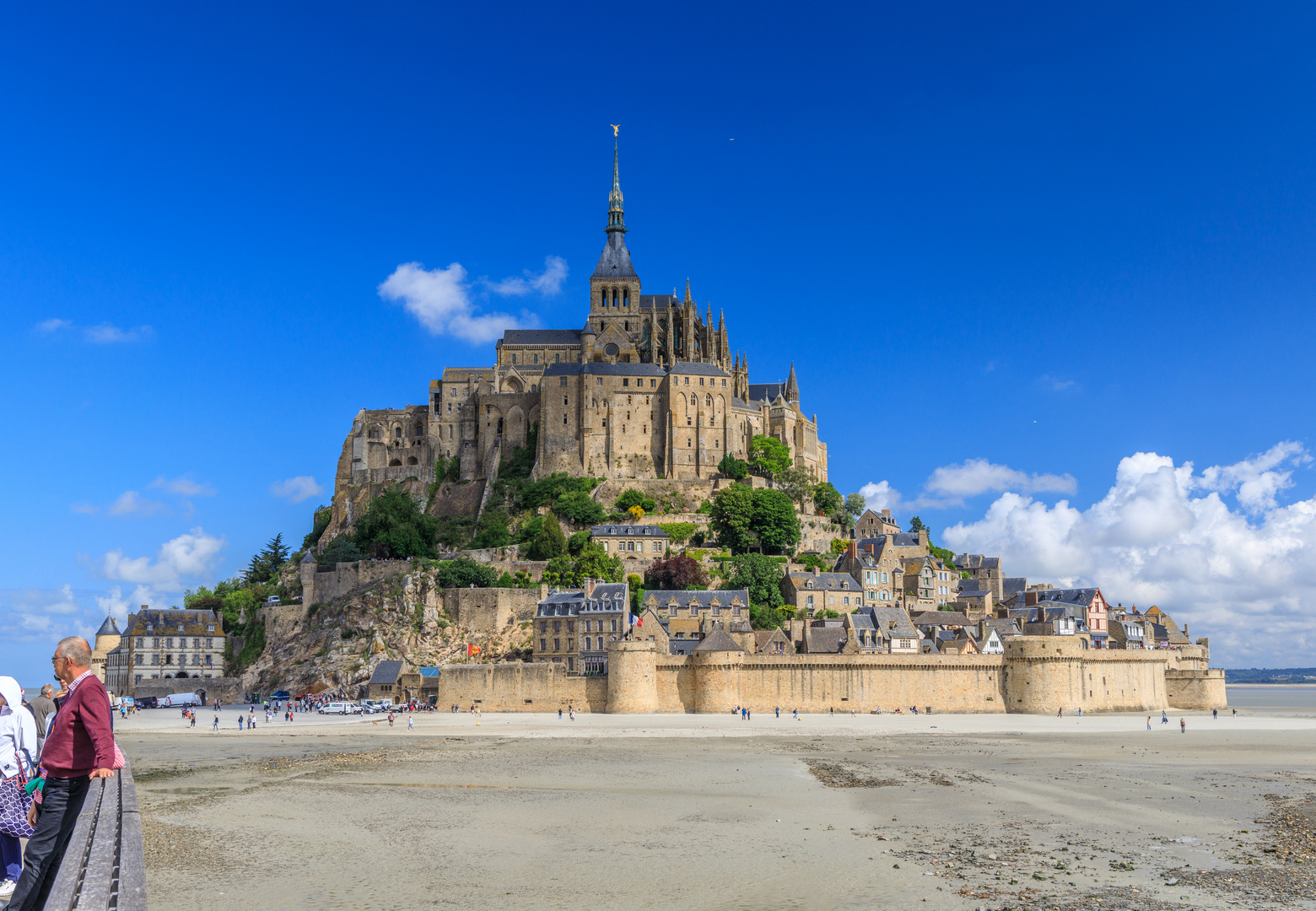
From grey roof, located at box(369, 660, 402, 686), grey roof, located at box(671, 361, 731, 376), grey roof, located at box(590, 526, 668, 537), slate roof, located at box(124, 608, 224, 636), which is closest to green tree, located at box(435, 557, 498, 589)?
grey roof, located at box(369, 660, 402, 686)

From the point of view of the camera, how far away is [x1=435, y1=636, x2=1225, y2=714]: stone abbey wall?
5459cm

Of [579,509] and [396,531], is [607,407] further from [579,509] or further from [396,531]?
[396,531]

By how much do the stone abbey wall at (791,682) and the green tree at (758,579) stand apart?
37.7 ft

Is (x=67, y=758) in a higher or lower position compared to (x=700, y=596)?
lower

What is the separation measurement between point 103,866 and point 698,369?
7853 cm

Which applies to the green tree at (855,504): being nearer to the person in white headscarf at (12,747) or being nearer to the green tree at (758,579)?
the green tree at (758,579)

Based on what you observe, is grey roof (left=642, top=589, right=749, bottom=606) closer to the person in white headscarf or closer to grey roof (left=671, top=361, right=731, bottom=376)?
grey roof (left=671, top=361, right=731, bottom=376)

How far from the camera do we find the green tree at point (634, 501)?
78.7m

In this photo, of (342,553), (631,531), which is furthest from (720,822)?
(342,553)

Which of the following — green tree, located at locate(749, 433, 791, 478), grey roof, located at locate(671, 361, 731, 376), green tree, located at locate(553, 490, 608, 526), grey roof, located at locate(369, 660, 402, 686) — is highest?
grey roof, located at locate(671, 361, 731, 376)

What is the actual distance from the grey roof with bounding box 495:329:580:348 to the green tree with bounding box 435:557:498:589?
32403 mm

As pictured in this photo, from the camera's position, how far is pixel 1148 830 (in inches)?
961

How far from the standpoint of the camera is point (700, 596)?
6344 centimetres

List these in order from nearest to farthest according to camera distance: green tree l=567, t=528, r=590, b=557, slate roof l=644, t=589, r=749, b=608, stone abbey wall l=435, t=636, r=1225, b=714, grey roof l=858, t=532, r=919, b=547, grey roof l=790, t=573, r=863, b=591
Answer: stone abbey wall l=435, t=636, r=1225, b=714, slate roof l=644, t=589, r=749, b=608, grey roof l=790, t=573, r=863, b=591, green tree l=567, t=528, r=590, b=557, grey roof l=858, t=532, r=919, b=547
